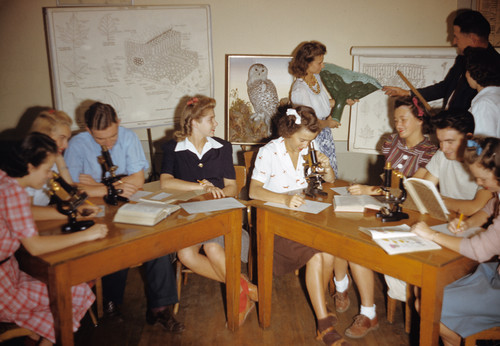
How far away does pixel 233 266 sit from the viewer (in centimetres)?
248

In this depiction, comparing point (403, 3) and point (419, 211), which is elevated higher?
point (403, 3)

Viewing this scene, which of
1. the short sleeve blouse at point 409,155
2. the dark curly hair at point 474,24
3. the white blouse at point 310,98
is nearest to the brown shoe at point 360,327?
the short sleeve blouse at point 409,155

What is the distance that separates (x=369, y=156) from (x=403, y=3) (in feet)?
5.58

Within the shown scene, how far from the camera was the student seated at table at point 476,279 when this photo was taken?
178cm

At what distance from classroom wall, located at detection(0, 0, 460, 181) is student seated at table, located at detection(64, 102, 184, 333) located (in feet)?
6.45

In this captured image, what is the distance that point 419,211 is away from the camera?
7.47ft

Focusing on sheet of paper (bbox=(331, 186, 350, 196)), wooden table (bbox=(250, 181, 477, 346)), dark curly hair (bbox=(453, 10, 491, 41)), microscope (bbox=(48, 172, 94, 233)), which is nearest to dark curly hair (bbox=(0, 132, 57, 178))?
microscope (bbox=(48, 172, 94, 233))

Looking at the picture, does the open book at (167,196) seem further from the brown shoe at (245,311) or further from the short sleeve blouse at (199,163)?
the brown shoe at (245,311)

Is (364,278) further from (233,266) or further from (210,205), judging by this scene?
(210,205)

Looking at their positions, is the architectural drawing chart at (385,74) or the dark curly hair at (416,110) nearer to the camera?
the dark curly hair at (416,110)

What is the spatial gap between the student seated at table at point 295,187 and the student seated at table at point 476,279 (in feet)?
2.35

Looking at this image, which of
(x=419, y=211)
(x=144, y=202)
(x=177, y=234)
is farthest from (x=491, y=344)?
(x=144, y=202)

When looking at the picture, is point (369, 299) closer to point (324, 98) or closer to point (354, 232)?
point (354, 232)

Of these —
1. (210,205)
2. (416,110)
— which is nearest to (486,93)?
(416,110)
